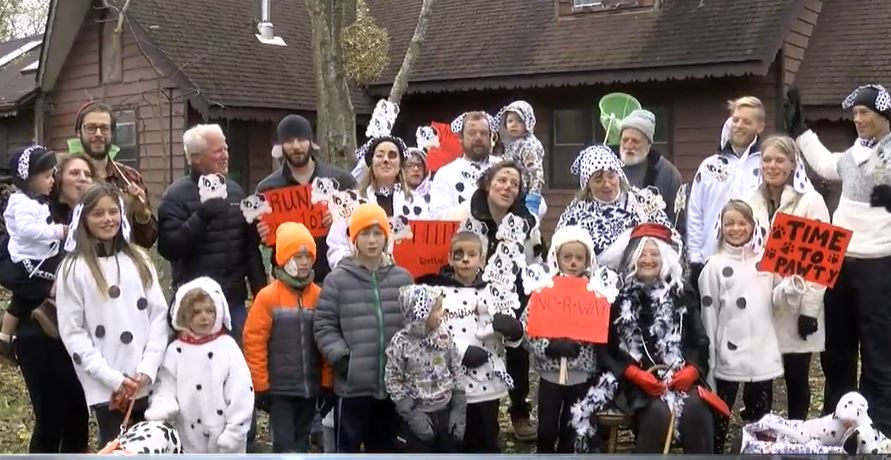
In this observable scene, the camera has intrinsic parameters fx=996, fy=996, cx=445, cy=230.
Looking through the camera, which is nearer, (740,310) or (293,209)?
(740,310)

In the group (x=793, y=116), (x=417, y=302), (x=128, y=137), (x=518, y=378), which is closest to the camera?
(x=417, y=302)

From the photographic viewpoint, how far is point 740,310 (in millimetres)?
5469

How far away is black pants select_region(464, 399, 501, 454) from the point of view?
18.1 feet

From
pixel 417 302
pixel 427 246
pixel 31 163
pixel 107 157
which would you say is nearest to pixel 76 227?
pixel 31 163

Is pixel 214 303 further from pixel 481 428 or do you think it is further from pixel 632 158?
pixel 632 158

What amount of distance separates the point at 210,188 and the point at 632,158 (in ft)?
8.70

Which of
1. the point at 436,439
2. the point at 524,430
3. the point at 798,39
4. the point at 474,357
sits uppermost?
the point at 798,39

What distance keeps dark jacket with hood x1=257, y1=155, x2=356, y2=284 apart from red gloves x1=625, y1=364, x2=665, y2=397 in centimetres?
194

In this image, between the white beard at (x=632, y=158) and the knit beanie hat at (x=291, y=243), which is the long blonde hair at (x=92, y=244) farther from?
the white beard at (x=632, y=158)

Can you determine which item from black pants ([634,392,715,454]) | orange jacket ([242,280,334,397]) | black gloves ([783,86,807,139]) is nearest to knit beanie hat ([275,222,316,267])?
orange jacket ([242,280,334,397])

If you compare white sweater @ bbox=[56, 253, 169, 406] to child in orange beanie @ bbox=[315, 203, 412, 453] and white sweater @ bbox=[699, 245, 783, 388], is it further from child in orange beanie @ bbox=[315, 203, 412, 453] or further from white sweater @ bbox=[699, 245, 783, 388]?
white sweater @ bbox=[699, 245, 783, 388]

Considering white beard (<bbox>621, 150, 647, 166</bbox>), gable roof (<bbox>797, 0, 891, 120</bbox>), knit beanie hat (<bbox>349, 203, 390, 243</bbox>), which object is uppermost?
gable roof (<bbox>797, 0, 891, 120</bbox>)

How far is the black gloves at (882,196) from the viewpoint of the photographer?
5641 millimetres

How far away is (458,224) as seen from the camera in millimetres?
5824
